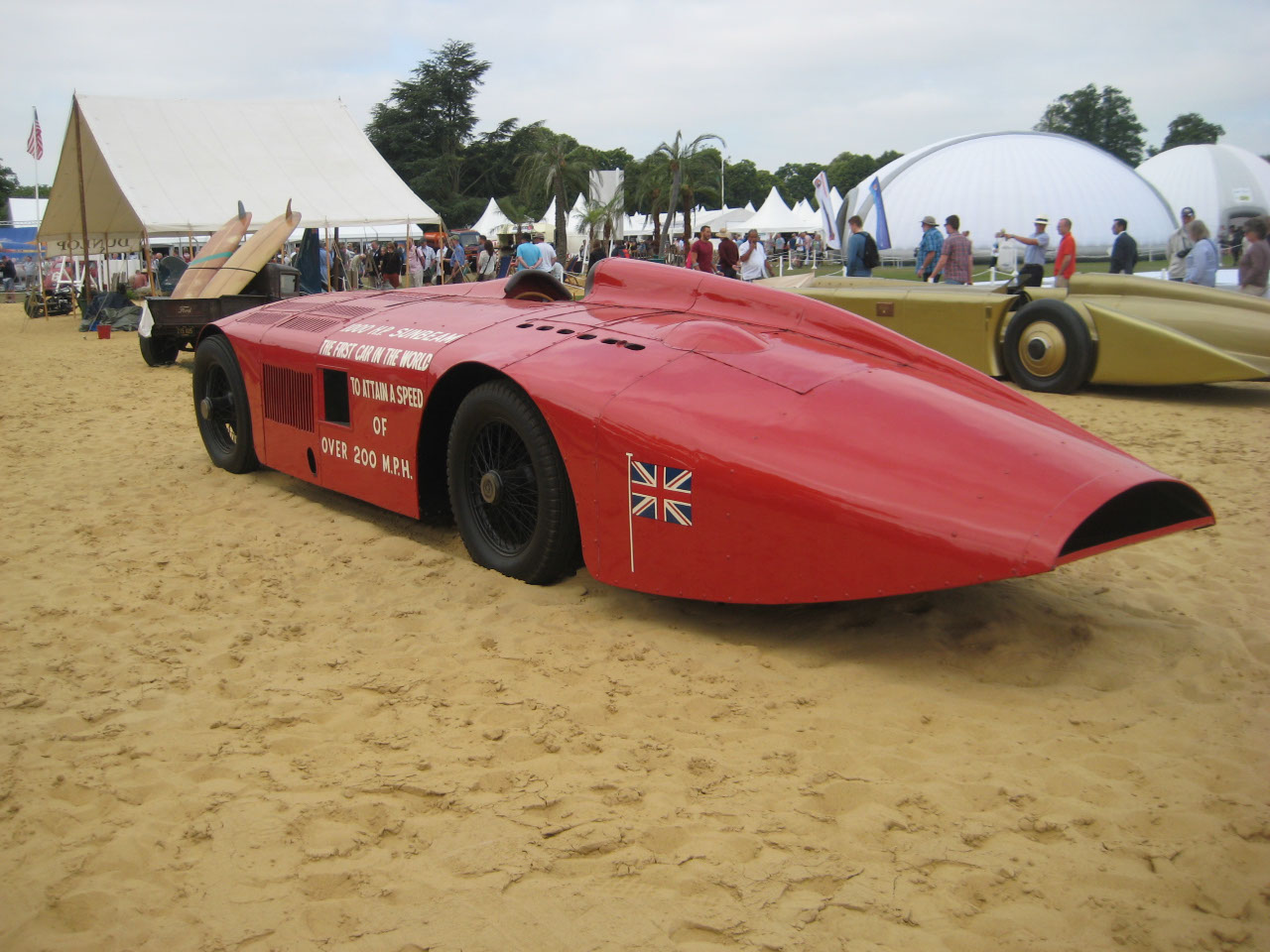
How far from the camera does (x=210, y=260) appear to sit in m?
13.6

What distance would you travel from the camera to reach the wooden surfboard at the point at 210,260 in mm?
13547

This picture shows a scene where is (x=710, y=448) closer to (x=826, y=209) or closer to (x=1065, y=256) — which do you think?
(x=1065, y=256)

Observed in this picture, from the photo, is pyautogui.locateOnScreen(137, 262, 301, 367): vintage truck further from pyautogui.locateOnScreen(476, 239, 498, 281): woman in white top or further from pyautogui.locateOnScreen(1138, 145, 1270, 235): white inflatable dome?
pyautogui.locateOnScreen(1138, 145, 1270, 235): white inflatable dome

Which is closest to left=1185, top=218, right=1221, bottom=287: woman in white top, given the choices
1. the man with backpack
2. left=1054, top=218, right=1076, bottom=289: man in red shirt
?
left=1054, top=218, right=1076, bottom=289: man in red shirt

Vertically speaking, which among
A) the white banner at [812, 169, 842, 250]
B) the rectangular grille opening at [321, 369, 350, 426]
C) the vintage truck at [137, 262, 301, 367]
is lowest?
the rectangular grille opening at [321, 369, 350, 426]

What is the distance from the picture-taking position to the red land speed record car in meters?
3.11

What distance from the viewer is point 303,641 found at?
3.76 metres

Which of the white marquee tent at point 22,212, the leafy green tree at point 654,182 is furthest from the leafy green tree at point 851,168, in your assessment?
the white marquee tent at point 22,212

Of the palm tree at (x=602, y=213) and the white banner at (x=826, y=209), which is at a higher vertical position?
the palm tree at (x=602, y=213)

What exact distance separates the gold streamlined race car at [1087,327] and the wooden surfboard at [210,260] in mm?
8339

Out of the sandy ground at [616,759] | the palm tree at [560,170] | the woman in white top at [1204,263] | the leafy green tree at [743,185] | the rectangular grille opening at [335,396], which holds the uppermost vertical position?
the leafy green tree at [743,185]

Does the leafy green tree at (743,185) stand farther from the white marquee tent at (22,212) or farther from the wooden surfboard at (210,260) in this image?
the wooden surfboard at (210,260)

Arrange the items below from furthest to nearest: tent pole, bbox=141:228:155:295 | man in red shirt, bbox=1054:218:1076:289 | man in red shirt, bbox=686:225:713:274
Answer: tent pole, bbox=141:228:155:295 → man in red shirt, bbox=686:225:713:274 → man in red shirt, bbox=1054:218:1076:289

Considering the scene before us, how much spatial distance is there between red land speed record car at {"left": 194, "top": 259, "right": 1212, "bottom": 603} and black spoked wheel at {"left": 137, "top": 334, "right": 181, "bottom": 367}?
31.4 ft
